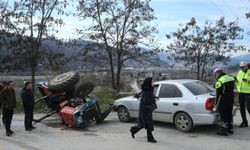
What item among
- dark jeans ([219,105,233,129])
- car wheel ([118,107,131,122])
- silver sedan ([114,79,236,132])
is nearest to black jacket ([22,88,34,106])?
car wheel ([118,107,131,122])

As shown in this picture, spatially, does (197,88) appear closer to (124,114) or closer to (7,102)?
(124,114)

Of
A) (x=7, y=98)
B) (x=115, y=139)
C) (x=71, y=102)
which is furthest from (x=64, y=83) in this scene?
(x=115, y=139)

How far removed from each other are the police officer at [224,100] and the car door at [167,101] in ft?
3.86

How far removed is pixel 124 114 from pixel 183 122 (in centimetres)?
256

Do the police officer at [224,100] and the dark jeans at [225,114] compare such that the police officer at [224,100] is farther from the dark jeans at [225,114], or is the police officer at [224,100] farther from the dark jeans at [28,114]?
the dark jeans at [28,114]

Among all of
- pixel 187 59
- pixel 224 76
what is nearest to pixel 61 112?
pixel 224 76

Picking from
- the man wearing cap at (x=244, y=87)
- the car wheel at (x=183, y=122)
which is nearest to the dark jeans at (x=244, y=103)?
the man wearing cap at (x=244, y=87)

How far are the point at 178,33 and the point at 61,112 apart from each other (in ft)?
39.6

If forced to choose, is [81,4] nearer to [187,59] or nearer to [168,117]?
[187,59]

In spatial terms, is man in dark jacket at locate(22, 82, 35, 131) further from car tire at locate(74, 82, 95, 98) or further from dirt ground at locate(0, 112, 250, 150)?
car tire at locate(74, 82, 95, 98)

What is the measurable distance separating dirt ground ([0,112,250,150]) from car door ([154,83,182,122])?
1.33ft

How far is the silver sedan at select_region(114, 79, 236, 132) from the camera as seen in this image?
11289 millimetres

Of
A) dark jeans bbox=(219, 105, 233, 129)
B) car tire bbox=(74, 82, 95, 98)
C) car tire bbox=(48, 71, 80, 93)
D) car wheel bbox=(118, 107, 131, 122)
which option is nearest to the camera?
dark jeans bbox=(219, 105, 233, 129)

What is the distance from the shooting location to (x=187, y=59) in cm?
2442
